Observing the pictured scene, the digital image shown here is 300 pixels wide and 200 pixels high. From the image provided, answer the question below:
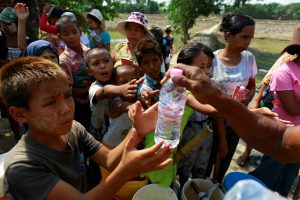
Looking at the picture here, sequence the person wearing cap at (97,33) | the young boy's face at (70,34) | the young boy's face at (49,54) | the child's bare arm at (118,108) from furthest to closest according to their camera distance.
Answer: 1. the person wearing cap at (97,33)
2. the young boy's face at (70,34)
3. the young boy's face at (49,54)
4. the child's bare arm at (118,108)

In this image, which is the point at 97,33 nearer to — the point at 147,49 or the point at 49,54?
the point at 49,54

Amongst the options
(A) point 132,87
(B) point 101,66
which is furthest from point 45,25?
(A) point 132,87

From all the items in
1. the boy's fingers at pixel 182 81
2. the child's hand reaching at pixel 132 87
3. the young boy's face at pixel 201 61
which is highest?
the boy's fingers at pixel 182 81

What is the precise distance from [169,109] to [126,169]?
0.66 m

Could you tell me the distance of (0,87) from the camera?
1780 millimetres

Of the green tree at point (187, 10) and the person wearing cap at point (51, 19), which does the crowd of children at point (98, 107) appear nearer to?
the person wearing cap at point (51, 19)

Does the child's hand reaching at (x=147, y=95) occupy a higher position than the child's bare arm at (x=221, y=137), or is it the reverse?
the child's hand reaching at (x=147, y=95)

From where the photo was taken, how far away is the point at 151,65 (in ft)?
9.09

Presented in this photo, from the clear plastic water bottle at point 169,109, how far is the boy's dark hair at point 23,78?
0.70 meters

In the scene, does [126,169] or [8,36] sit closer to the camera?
[126,169]

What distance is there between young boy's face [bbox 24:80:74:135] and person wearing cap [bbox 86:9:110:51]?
3941 mm

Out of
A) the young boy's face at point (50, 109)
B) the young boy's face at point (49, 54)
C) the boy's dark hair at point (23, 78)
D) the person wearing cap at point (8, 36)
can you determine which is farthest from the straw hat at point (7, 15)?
the young boy's face at point (50, 109)

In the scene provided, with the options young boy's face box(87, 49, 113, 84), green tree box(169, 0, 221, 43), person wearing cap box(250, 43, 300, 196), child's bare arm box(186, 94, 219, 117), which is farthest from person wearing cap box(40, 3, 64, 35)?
A: green tree box(169, 0, 221, 43)

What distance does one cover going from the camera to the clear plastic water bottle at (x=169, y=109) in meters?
1.94
